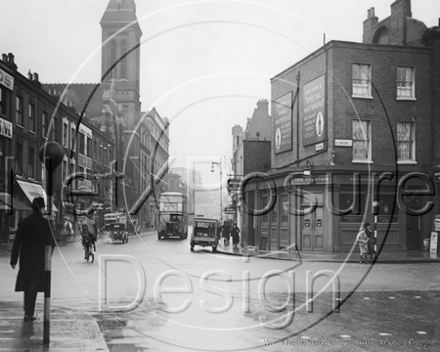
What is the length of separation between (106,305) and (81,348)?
3.91 m

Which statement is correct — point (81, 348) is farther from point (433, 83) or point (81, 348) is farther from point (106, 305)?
point (433, 83)

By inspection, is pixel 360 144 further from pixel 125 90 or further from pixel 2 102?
pixel 125 90

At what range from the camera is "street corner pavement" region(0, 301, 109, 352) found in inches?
257

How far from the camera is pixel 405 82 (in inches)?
1150

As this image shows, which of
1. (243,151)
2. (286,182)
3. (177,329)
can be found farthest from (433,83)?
(177,329)

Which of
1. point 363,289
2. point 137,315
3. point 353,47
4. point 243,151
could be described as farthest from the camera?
point 243,151

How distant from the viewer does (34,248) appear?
8.63 meters

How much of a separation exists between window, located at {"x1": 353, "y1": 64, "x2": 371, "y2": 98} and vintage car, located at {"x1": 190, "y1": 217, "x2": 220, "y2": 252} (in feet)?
37.4

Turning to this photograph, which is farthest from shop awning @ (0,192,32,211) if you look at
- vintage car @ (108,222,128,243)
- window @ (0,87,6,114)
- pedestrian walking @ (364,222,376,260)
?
pedestrian walking @ (364,222,376,260)

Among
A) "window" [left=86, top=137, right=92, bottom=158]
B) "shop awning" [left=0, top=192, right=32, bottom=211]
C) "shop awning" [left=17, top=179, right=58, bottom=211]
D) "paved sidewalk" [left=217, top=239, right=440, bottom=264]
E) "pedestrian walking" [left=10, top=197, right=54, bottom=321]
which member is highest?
"window" [left=86, top=137, right=92, bottom=158]

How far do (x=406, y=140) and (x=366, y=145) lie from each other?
234cm

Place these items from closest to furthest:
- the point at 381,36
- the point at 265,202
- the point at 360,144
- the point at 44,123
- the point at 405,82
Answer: the point at 360,144, the point at 405,82, the point at 265,202, the point at 381,36, the point at 44,123

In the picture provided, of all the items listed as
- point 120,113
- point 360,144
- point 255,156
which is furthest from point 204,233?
point 120,113

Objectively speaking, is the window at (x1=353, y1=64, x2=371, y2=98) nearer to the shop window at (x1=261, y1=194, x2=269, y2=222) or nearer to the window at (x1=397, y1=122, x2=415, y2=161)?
the window at (x1=397, y1=122, x2=415, y2=161)
